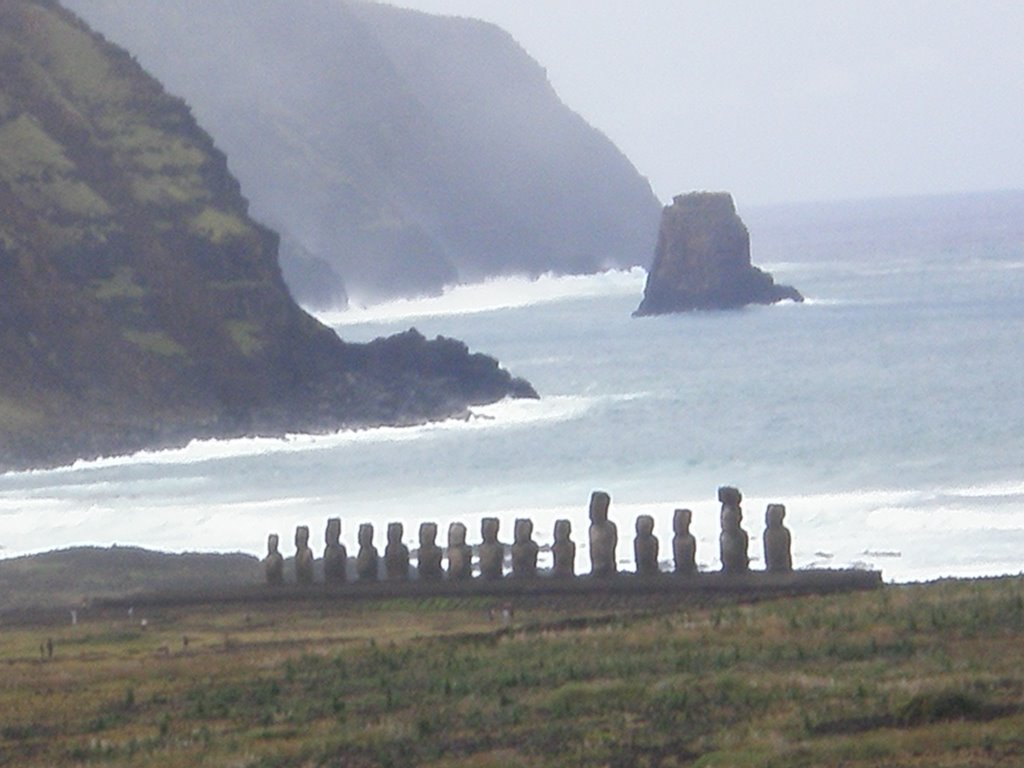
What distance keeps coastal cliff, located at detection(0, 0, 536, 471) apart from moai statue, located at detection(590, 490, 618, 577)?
161 feet

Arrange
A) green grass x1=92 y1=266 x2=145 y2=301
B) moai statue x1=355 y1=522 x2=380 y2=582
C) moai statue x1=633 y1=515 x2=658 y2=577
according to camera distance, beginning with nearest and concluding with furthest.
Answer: moai statue x1=633 y1=515 x2=658 y2=577, moai statue x1=355 y1=522 x2=380 y2=582, green grass x1=92 y1=266 x2=145 y2=301

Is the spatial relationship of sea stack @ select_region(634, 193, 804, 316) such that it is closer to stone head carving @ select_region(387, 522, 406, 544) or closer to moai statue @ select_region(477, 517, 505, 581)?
stone head carving @ select_region(387, 522, 406, 544)

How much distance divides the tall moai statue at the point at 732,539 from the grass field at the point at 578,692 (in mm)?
4945

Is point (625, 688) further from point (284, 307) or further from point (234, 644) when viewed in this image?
point (284, 307)

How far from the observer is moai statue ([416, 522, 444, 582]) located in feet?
133

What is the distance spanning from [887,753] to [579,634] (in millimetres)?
11300

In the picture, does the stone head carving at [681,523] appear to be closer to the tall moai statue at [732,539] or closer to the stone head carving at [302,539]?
the tall moai statue at [732,539]

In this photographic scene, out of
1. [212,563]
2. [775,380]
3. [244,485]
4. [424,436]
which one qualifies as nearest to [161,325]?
[424,436]

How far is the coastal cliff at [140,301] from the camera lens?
9406 cm

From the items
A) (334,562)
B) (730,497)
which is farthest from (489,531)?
(730,497)

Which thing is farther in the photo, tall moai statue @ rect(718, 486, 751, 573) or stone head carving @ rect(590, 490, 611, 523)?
stone head carving @ rect(590, 490, 611, 523)

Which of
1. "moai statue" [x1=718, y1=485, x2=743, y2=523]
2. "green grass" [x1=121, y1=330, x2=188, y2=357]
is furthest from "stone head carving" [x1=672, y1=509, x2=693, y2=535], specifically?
"green grass" [x1=121, y1=330, x2=188, y2=357]


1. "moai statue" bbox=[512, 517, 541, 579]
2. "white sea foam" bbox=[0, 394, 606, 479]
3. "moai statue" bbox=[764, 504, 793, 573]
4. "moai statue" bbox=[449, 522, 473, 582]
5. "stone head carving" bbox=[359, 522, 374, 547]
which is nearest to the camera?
"moai statue" bbox=[764, 504, 793, 573]

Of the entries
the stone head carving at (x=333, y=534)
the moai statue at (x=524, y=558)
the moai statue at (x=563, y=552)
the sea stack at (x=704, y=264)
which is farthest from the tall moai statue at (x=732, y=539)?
the sea stack at (x=704, y=264)
